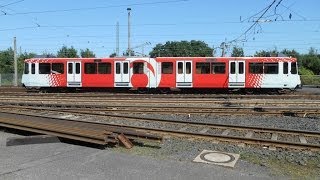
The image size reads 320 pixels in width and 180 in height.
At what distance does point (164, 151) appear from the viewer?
10078 mm

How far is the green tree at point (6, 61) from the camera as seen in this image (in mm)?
81375

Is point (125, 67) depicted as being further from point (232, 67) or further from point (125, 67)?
point (232, 67)

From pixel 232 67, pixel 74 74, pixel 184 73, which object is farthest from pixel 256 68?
pixel 74 74

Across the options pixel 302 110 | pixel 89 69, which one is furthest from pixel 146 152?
pixel 89 69

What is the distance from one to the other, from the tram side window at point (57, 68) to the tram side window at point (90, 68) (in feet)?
6.18

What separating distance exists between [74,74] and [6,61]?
184 ft

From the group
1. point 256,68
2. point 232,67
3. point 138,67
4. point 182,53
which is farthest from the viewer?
point 182,53

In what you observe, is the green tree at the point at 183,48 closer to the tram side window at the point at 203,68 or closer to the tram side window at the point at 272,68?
the tram side window at the point at 203,68

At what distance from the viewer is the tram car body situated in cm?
3156

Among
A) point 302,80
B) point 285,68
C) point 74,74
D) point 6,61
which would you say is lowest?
point 302,80

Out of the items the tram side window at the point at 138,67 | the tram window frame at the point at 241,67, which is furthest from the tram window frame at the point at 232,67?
the tram side window at the point at 138,67

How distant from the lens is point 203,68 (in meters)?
32.2

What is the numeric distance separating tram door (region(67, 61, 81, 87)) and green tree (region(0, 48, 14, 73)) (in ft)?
162

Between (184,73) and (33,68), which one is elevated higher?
(33,68)
